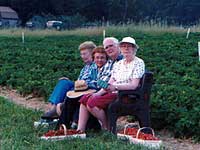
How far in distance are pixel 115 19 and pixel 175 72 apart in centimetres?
4491

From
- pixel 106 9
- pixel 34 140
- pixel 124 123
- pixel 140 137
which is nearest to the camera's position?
pixel 140 137

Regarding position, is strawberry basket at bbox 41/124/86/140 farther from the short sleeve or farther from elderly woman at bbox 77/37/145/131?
the short sleeve

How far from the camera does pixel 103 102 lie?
6.46m

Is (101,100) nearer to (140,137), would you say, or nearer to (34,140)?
(140,137)

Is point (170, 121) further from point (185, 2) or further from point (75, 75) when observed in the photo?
point (185, 2)

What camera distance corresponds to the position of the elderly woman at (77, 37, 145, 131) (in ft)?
20.9

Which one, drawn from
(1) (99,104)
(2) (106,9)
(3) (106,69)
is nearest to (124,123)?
(3) (106,69)

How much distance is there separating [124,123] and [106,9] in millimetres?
50860

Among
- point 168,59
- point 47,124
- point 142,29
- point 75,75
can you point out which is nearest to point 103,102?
point 47,124

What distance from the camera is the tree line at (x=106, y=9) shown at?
188 feet

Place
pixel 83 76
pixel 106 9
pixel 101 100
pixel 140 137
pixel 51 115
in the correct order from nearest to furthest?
pixel 140 137
pixel 101 100
pixel 83 76
pixel 51 115
pixel 106 9

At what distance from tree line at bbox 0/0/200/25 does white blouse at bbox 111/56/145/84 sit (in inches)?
1950

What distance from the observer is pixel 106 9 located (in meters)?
58.0

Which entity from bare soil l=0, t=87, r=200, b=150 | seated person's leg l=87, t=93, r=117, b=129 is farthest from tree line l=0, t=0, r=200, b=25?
seated person's leg l=87, t=93, r=117, b=129
